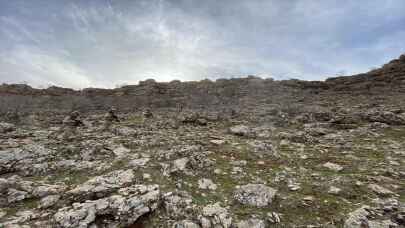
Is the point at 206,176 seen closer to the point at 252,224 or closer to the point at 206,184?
the point at 206,184

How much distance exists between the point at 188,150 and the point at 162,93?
14351 mm

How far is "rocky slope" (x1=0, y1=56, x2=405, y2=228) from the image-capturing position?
5.14 meters

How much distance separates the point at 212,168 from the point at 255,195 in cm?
190

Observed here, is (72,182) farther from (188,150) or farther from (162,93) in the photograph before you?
(162,93)

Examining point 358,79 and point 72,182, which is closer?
point 72,182

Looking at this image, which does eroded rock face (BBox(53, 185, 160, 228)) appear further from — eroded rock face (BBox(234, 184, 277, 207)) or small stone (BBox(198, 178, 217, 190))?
eroded rock face (BBox(234, 184, 277, 207))

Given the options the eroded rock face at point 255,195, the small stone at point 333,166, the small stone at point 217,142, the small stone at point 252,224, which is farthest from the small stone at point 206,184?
the small stone at point 333,166

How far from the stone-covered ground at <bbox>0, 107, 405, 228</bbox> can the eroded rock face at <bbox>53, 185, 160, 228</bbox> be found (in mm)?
23

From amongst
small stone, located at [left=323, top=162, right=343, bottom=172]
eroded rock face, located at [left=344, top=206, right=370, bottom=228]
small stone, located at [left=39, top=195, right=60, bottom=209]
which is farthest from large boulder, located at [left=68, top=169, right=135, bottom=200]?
small stone, located at [left=323, top=162, right=343, bottom=172]

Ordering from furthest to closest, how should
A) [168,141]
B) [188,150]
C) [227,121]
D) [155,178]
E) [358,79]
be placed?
1. [358,79]
2. [227,121]
3. [168,141]
4. [188,150]
5. [155,178]

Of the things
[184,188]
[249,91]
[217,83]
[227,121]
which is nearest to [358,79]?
[249,91]

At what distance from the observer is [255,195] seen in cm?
592

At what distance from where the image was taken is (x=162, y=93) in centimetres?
2192

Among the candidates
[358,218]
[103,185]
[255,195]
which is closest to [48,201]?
[103,185]
